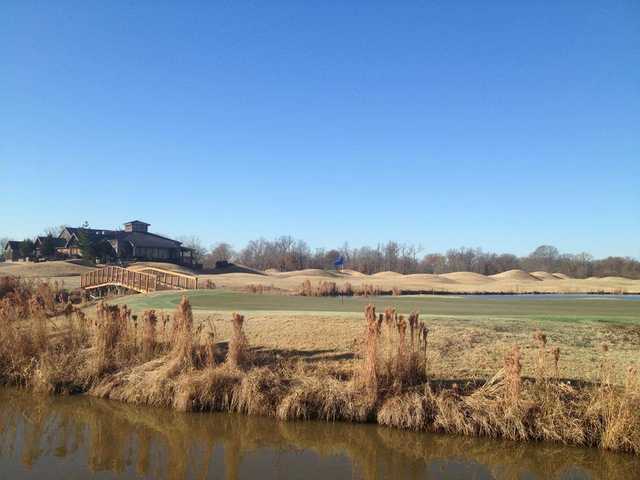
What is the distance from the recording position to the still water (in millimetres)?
8688

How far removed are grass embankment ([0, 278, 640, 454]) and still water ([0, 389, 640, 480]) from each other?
356 mm

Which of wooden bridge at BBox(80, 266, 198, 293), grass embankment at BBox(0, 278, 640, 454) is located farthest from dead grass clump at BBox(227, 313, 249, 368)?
wooden bridge at BBox(80, 266, 198, 293)

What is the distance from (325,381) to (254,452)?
2.50 meters

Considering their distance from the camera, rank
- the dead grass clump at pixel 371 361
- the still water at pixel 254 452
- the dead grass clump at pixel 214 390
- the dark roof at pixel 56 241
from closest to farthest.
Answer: the still water at pixel 254 452, the dead grass clump at pixel 371 361, the dead grass clump at pixel 214 390, the dark roof at pixel 56 241

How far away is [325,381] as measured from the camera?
1159 centimetres

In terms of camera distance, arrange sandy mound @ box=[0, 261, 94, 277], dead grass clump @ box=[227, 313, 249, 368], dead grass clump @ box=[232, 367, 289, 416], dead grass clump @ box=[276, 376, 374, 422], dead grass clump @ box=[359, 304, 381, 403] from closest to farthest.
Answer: dead grass clump @ box=[276, 376, 374, 422] < dead grass clump @ box=[359, 304, 381, 403] < dead grass clump @ box=[232, 367, 289, 416] < dead grass clump @ box=[227, 313, 249, 368] < sandy mound @ box=[0, 261, 94, 277]

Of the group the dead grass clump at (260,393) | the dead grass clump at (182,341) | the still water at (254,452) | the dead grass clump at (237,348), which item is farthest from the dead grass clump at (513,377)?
A: the dead grass clump at (182,341)

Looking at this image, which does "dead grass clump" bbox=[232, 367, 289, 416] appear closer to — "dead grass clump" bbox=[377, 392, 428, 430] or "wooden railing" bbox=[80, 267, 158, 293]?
"dead grass clump" bbox=[377, 392, 428, 430]

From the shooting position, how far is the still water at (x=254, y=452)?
8.69m

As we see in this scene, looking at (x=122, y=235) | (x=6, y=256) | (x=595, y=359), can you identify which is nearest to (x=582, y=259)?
(x=122, y=235)

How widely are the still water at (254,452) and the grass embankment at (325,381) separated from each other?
0.36 metres

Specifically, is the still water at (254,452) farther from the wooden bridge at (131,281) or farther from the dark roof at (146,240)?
the dark roof at (146,240)

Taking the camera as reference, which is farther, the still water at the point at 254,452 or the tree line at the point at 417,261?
the tree line at the point at 417,261

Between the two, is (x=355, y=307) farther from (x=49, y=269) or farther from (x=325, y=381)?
(x=49, y=269)
